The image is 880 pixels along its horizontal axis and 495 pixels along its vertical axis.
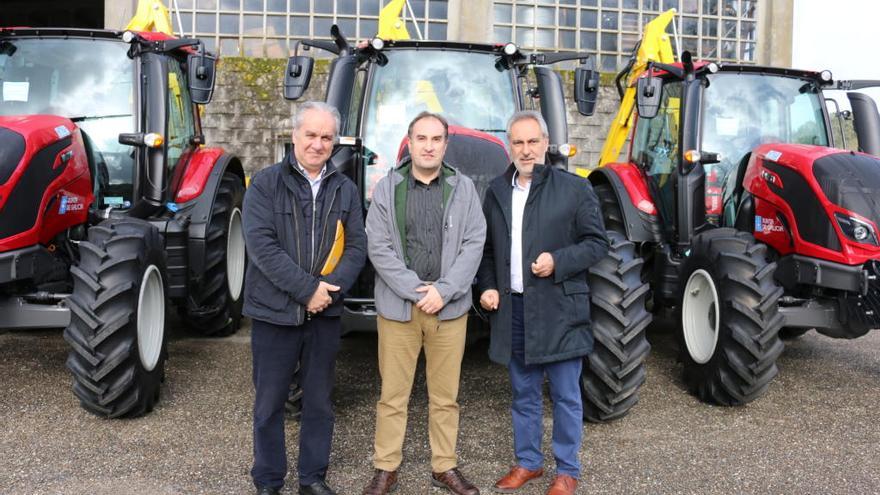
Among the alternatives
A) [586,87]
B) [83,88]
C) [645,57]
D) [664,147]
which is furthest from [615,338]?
[645,57]

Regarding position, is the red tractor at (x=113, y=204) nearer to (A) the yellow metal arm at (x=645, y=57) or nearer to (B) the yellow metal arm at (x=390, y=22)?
(B) the yellow metal arm at (x=390, y=22)

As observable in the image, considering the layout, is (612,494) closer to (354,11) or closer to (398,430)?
(398,430)

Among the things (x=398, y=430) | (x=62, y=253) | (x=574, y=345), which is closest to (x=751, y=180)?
(x=574, y=345)

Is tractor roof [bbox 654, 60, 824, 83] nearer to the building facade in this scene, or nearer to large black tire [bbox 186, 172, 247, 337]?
large black tire [bbox 186, 172, 247, 337]

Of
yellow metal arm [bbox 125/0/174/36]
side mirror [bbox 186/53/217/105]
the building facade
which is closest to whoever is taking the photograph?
side mirror [bbox 186/53/217/105]

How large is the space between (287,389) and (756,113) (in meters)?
3.97

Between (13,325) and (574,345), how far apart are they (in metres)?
2.90

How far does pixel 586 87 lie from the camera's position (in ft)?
15.7

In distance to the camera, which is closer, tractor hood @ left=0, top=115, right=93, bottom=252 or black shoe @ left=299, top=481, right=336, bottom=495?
black shoe @ left=299, top=481, right=336, bottom=495

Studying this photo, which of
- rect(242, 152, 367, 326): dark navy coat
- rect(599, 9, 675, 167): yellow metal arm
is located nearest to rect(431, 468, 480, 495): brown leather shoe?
rect(242, 152, 367, 326): dark navy coat

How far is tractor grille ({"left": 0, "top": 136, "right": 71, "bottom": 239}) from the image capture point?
3.87 meters

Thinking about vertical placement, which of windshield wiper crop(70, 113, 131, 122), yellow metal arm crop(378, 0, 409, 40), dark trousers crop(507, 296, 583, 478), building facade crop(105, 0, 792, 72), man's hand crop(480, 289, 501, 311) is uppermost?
building facade crop(105, 0, 792, 72)

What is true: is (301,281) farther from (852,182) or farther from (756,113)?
(756,113)

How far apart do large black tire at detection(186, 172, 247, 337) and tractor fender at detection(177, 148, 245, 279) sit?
75mm
